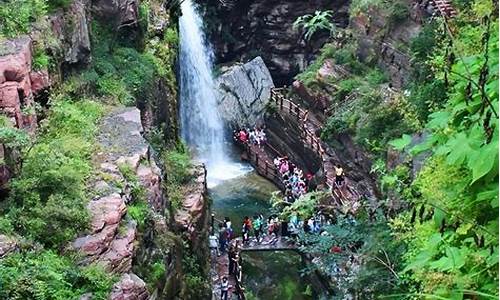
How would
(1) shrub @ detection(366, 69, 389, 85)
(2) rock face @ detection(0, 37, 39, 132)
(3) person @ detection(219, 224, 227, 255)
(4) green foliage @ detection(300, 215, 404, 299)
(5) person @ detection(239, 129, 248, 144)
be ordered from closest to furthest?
1. (4) green foliage @ detection(300, 215, 404, 299)
2. (2) rock face @ detection(0, 37, 39, 132)
3. (3) person @ detection(219, 224, 227, 255)
4. (1) shrub @ detection(366, 69, 389, 85)
5. (5) person @ detection(239, 129, 248, 144)

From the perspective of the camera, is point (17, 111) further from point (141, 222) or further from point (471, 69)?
point (471, 69)

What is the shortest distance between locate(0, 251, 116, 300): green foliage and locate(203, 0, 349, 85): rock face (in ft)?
78.2

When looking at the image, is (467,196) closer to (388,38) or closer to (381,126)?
(381,126)

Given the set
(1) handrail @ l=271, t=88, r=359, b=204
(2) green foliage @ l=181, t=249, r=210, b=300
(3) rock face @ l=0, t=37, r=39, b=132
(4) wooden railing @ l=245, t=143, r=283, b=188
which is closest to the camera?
(3) rock face @ l=0, t=37, r=39, b=132

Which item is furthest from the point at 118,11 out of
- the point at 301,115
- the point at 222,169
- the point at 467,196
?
the point at 467,196

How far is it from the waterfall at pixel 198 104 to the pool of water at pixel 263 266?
3.87 meters

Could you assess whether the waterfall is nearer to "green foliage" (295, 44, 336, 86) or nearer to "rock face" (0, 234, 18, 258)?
"green foliage" (295, 44, 336, 86)

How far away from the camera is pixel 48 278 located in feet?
25.4

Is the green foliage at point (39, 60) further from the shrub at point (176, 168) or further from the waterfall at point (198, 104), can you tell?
the waterfall at point (198, 104)

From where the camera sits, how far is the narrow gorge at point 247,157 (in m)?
4.23

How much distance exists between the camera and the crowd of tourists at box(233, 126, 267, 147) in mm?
26828

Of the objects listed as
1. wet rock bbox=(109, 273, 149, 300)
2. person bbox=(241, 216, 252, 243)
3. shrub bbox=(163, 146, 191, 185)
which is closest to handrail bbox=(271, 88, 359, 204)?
person bbox=(241, 216, 252, 243)

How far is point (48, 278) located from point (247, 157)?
63.0 ft

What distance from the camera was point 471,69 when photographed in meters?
4.21
